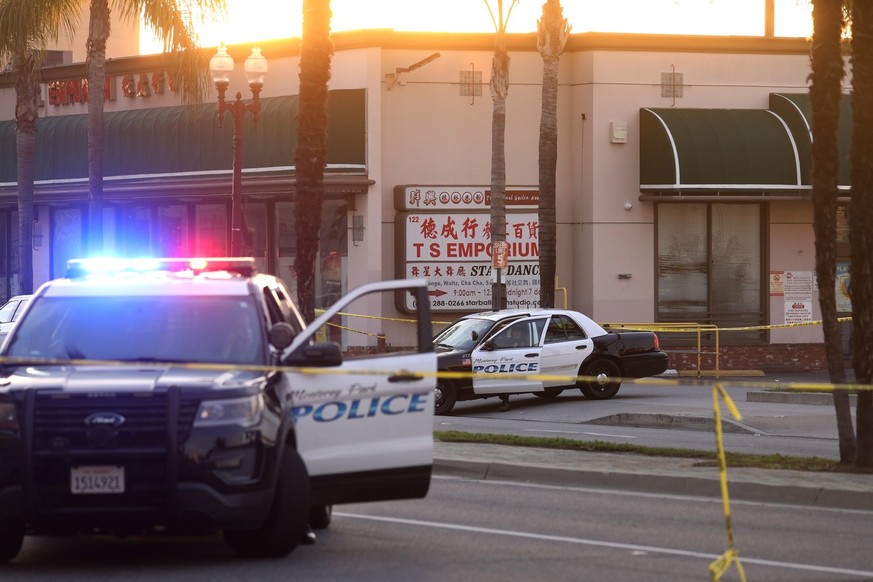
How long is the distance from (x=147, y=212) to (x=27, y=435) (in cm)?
2956

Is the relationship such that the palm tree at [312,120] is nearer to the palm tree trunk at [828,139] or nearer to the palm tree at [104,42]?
the palm tree trunk at [828,139]

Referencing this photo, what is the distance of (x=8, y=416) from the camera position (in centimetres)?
879

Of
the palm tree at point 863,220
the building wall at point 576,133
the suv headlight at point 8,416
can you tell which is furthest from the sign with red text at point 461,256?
the suv headlight at point 8,416

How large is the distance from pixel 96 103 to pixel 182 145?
576 cm

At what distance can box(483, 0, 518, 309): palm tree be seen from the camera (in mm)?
30344

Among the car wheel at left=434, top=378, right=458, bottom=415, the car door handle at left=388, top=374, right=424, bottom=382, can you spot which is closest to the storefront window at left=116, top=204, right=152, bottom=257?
the car wheel at left=434, top=378, right=458, bottom=415

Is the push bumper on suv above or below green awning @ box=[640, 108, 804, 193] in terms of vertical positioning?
below

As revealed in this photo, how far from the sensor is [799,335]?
34.9 m

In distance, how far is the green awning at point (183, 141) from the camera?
3356cm

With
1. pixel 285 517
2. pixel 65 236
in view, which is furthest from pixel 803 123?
pixel 285 517

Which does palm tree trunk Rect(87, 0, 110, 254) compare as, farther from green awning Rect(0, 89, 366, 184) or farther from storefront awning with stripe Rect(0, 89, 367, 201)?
storefront awning with stripe Rect(0, 89, 367, 201)

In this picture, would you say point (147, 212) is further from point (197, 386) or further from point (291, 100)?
point (197, 386)

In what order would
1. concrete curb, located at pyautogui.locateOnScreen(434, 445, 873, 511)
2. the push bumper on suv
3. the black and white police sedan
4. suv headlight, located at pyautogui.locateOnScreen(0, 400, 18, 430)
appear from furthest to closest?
the black and white police sedan, concrete curb, located at pyautogui.locateOnScreen(434, 445, 873, 511), suv headlight, located at pyautogui.locateOnScreen(0, 400, 18, 430), the push bumper on suv

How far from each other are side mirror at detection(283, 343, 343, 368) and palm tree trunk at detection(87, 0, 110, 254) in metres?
20.5
